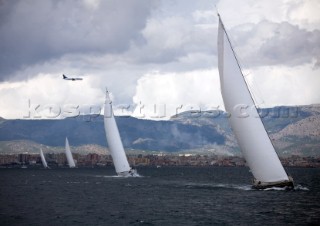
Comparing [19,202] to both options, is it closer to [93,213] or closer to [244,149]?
[93,213]

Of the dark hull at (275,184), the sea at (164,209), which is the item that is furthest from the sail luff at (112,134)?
the dark hull at (275,184)

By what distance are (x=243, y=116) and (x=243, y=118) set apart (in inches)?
15.5

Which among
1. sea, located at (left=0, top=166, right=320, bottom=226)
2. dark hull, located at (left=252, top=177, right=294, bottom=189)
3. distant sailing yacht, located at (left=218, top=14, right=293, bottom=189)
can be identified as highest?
distant sailing yacht, located at (left=218, top=14, right=293, bottom=189)

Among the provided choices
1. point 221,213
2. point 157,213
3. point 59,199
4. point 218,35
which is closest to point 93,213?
point 157,213

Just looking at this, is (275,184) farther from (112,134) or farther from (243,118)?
(112,134)

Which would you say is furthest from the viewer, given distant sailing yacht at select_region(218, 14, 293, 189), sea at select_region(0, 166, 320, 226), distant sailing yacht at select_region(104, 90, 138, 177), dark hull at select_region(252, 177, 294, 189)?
distant sailing yacht at select_region(104, 90, 138, 177)

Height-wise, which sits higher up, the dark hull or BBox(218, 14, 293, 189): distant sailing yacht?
BBox(218, 14, 293, 189): distant sailing yacht

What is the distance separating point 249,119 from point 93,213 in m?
26.8

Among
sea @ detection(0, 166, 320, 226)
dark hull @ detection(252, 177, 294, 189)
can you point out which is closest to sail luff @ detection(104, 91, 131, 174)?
sea @ detection(0, 166, 320, 226)

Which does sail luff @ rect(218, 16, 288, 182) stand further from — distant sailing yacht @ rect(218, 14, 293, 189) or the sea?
the sea

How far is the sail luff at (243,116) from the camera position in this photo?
7612 cm

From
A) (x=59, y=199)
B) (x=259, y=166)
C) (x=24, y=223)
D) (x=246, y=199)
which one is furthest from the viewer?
(x=59, y=199)

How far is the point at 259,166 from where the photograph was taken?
262 feet

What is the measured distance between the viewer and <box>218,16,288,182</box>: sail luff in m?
76.1
